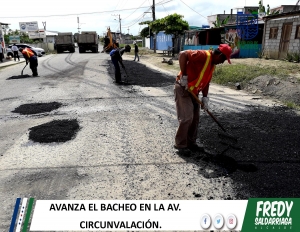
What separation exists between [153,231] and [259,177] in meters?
1.48

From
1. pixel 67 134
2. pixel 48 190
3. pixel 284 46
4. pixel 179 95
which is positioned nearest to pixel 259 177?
pixel 179 95

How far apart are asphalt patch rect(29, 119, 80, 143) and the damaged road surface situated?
8 centimetres

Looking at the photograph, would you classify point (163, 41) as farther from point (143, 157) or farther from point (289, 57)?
point (143, 157)

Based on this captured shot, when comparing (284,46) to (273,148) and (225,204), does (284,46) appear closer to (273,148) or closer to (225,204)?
(273,148)

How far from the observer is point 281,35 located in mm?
14164

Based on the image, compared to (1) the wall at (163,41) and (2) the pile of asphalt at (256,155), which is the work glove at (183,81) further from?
(1) the wall at (163,41)

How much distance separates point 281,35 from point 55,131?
14030 millimetres

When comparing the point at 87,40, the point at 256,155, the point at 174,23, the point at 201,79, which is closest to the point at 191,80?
the point at 201,79

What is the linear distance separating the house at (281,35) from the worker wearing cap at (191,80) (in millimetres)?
11885

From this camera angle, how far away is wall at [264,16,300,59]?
43.0ft

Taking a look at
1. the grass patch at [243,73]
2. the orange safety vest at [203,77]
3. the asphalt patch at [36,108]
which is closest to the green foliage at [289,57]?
the grass patch at [243,73]

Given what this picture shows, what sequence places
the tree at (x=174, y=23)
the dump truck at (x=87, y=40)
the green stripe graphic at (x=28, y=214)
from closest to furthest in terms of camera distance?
the green stripe graphic at (x=28, y=214) → the tree at (x=174, y=23) → the dump truck at (x=87, y=40)

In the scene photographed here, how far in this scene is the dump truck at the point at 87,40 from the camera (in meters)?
29.5

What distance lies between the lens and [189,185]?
115 inches
